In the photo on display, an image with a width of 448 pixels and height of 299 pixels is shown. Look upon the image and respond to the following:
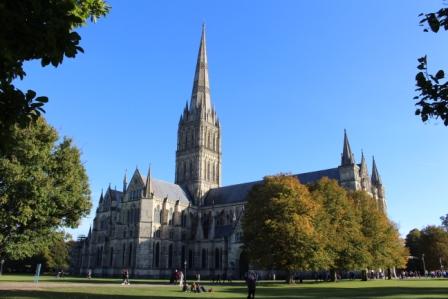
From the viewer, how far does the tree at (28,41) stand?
695 centimetres

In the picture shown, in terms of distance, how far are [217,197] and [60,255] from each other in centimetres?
3669

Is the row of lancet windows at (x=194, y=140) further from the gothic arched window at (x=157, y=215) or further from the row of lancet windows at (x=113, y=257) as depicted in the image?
the row of lancet windows at (x=113, y=257)

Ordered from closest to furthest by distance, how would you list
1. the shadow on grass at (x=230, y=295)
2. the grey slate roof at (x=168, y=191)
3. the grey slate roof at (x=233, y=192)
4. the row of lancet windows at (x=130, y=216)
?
1. the shadow on grass at (x=230, y=295)
2. the row of lancet windows at (x=130, y=216)
3. the grey slate roof at (x=233, y=192)
4. the grey slate roof at (x=168, y=191)

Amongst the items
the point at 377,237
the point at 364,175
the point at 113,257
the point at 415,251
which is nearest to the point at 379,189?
the point at 364,175

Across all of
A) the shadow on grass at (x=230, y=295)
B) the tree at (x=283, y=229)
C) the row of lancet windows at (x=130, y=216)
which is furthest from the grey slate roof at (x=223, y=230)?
the shadow on grass at (x=230, y=295)

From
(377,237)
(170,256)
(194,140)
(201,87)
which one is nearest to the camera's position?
(377,237)

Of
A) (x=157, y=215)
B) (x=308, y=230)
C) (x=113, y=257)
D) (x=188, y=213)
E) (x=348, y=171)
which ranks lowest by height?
(x=113, y=257)

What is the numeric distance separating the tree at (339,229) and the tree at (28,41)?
150 ft

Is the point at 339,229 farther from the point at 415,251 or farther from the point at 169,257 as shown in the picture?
the point at 415,251

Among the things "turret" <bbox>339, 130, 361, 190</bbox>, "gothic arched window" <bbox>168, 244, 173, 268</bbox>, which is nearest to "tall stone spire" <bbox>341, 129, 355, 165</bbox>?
"turret" <bbox>339, 130, 361, 190</bbox>

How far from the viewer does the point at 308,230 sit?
46312 millimetres

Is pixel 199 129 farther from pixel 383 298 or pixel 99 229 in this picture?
pixel 383 298

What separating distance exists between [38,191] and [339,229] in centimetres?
3775

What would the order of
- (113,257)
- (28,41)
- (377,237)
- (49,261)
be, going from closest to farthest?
(28,41) < (377,237) < (113,257) < (49,261)
